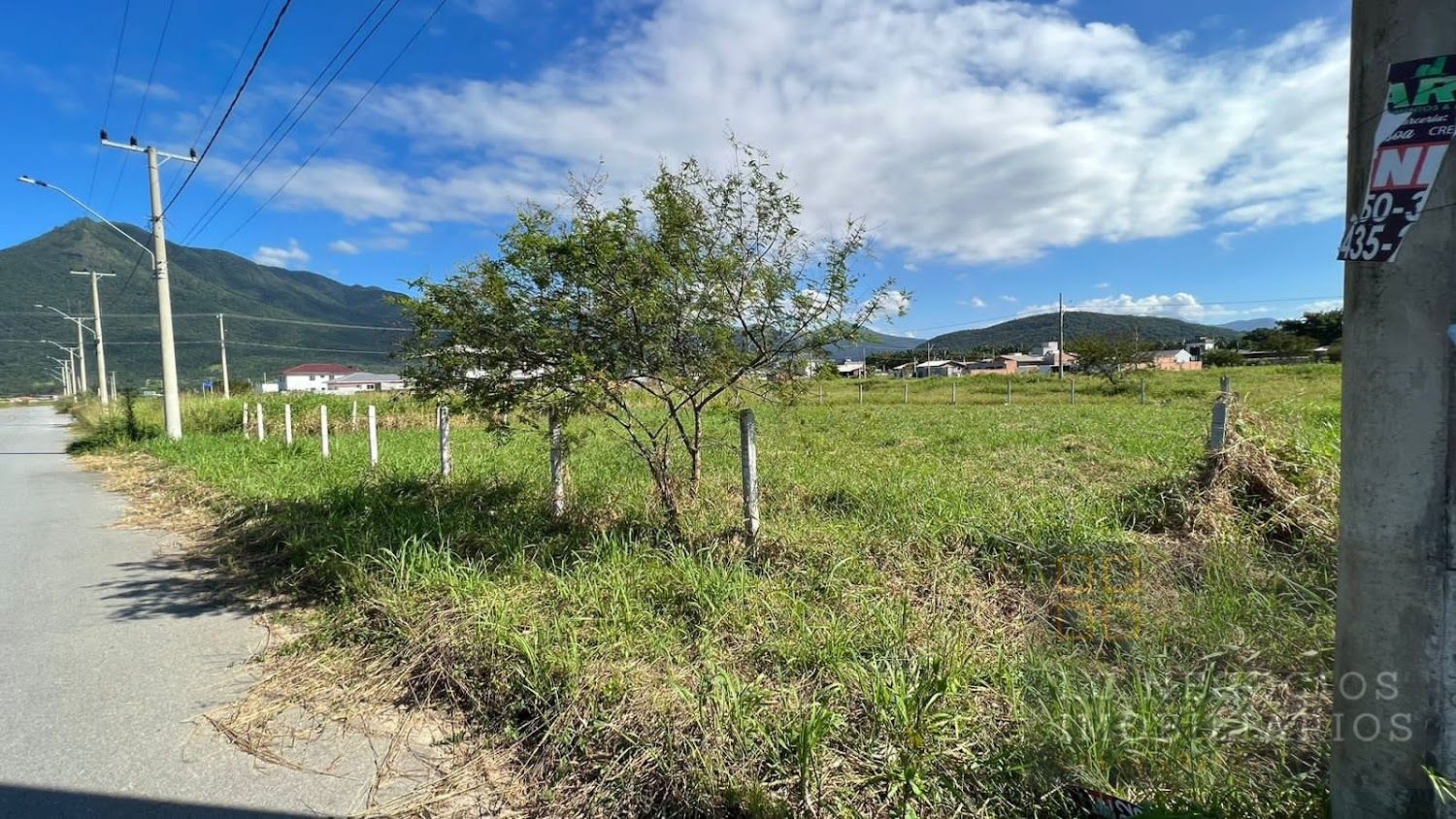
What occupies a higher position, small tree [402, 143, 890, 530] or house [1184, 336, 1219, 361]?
house [1184, 336, 1219, 361]

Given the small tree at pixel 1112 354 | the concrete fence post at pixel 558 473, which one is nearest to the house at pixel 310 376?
the small tree at pixel 1112 354

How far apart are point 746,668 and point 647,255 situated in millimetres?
2668

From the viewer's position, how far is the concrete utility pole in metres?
1.42

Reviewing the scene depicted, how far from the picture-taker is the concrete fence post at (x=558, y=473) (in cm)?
536

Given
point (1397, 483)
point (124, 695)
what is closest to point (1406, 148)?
point (1397, 483)

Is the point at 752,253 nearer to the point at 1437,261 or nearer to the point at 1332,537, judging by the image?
the point at 1437,261

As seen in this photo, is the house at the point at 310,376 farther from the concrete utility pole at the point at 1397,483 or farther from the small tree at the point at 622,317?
the concrete utility pole at the point at 1397,483

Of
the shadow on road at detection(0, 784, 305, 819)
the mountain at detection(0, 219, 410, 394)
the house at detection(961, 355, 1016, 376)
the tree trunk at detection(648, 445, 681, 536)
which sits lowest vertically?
the shadow on road at detection(0, 784, 305, 819)

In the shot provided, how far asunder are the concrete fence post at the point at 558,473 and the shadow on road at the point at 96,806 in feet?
10.4

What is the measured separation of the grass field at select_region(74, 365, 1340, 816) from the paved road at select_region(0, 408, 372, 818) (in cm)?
62

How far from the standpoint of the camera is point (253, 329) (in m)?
120

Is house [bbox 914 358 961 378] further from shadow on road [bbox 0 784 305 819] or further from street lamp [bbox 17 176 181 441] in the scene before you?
shadow on road [bbox 0 784 305 819]

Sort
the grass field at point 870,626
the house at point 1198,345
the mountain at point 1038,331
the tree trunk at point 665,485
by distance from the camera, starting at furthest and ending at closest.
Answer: the mountain at point 1038,331, the house at point 1198,345, the tree trunk at point 665,485, the grass field at point 870,626

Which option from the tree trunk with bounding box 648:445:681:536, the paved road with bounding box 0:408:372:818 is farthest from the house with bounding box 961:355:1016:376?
the paved road with bounding box 0:408:372:818
